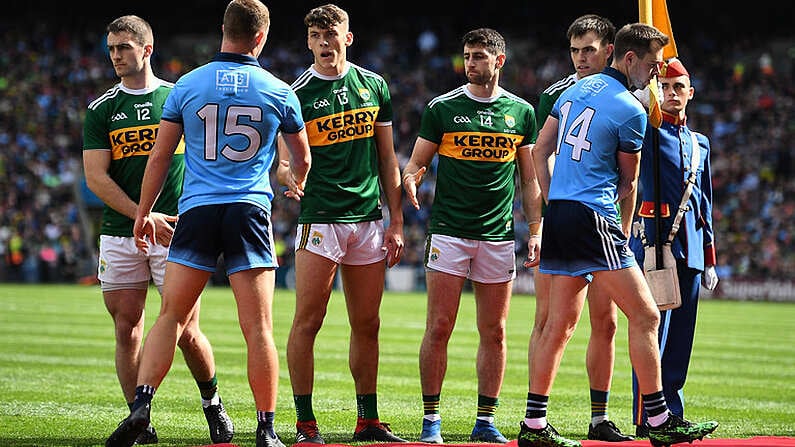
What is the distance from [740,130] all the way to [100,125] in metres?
30.0

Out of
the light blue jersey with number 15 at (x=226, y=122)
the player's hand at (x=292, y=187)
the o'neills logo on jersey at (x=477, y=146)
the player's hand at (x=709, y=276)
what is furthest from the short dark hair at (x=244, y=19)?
the player's hand at (x=709, y=276)

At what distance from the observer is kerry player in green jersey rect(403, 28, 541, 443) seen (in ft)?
24.7

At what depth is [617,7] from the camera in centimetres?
3769

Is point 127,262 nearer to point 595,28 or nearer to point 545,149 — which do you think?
point 545,149

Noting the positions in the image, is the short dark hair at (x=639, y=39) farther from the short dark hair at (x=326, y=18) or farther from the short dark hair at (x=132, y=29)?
the short dark hair at (x=132, y=29)

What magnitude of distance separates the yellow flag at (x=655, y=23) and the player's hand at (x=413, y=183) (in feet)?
5.10

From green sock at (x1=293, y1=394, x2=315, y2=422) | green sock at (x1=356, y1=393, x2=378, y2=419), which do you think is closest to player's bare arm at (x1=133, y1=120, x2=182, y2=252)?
green sock at (x1=293, y1=394, x2=315, y2=422)

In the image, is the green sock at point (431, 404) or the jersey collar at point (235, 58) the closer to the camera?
the jersey collar at point (235, 58)

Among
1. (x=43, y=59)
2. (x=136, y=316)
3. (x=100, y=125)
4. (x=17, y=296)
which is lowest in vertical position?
(x=17, y=296)

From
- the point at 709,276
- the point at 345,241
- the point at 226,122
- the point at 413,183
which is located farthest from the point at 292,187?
the point at 709,276

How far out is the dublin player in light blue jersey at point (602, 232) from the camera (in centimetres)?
628

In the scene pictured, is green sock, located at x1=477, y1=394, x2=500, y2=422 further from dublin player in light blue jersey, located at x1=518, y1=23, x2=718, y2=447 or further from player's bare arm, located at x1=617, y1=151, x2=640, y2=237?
player's bare arm, located at x1=617, y1=151, x2=640, y2=237

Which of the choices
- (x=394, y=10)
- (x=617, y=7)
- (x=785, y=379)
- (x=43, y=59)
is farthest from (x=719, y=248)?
(x=43, y=59)

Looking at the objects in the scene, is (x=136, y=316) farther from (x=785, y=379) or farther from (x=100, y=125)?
(x=785, y=379)
